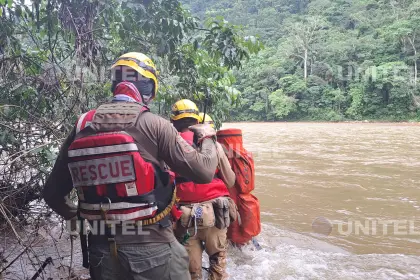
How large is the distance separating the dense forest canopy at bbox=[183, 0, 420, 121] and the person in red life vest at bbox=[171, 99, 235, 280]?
3091cm

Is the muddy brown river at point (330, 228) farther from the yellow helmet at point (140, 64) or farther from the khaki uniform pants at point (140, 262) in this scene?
the yellow helmet at point (140, 64)

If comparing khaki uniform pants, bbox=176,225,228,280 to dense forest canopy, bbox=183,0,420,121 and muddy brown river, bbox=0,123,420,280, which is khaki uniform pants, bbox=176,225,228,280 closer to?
muddy brown river, bbox=0,123,420,280

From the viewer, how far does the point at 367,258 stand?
4.71 meters

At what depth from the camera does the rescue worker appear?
65.4 inches

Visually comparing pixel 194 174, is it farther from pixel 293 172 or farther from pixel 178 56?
pixel 293 172

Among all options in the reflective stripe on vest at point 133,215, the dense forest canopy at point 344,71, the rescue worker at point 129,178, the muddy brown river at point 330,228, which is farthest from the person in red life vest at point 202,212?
the dense forest canopy at point 344,71

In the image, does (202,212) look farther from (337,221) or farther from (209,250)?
(337,221)

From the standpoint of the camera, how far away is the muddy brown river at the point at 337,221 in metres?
4.34

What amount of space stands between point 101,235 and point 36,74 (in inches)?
119

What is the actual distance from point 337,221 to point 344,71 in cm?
3972

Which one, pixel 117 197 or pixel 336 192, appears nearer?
pixel 117 197

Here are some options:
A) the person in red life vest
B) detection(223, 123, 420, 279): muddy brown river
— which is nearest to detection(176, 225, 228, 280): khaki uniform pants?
the person in red life vest

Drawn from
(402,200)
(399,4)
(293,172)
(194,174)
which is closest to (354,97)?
(399,4)

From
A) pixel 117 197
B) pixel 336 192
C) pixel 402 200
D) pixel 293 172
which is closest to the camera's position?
pixel 117 197
